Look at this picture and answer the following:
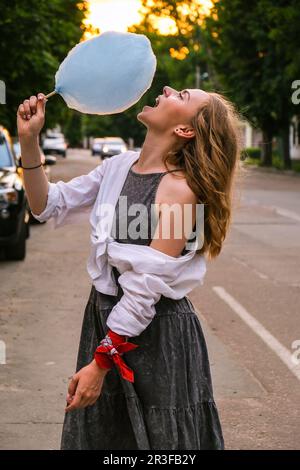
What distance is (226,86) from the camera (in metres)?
50.8

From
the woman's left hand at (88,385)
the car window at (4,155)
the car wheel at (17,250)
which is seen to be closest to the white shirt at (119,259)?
the woman's left hand at (88,385)

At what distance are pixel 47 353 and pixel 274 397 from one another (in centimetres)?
197

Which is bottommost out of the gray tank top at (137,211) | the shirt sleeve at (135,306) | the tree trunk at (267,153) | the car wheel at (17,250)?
the tree trunk at (267,153)

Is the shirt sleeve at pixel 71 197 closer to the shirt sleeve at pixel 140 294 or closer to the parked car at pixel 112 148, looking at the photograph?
the shirt sleeve at pixel 140 294

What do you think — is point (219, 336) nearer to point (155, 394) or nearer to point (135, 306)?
point (155, 394)

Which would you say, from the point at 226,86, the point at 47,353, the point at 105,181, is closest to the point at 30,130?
the point at 105,181

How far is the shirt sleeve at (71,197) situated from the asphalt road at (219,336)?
22.3 inches

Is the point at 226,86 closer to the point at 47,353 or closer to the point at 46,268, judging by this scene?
the point at 46,268

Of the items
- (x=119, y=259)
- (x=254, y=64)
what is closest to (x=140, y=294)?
(x=119, y=259)

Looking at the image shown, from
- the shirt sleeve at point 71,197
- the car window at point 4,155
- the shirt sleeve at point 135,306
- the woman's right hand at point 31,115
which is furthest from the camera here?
the car window at point 4,155

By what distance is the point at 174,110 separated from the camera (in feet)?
10.5

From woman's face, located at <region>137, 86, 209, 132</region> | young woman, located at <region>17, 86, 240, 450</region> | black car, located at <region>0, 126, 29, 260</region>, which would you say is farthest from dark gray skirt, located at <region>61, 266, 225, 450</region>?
black car, located at <region>0, 126, 29, 260</region>

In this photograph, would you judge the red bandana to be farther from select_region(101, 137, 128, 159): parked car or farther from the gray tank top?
select_region(101, 137, 128, 159): parked car

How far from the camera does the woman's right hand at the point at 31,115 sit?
Answer: 3125mm
